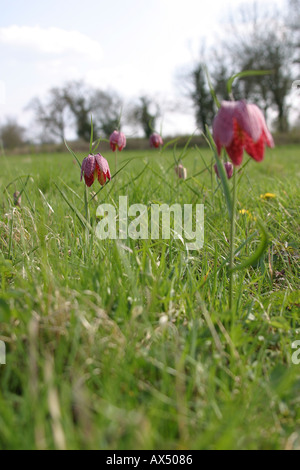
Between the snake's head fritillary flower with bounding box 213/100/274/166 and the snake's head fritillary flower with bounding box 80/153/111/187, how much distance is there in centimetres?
58

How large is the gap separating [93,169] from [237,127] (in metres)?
0.62

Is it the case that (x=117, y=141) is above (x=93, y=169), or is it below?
above

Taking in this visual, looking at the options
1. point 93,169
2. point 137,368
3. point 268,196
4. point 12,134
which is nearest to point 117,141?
point 93,169

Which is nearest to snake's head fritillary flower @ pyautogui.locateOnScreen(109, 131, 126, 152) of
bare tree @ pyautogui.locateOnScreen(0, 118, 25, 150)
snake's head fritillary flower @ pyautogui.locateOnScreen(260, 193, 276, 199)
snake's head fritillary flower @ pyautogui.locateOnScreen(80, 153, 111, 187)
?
snake's head fritillary flower @ pyautogui.locateOnScreen(80, 153, 111, 187)

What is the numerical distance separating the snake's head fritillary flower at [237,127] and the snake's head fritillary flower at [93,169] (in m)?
0.58

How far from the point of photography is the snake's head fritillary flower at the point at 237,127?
0.80 meters

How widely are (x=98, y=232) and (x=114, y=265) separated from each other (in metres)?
0.28

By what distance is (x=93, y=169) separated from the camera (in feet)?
4.36

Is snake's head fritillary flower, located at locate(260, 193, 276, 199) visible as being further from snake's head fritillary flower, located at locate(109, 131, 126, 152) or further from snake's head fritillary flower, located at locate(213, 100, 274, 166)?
snake's head fritillary flower, located at locate(213, 100, 274, 166)

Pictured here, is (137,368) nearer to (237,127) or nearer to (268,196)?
(237,127)

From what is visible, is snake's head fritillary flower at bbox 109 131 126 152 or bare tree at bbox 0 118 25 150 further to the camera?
bare tree at bbox 0 118 25 150

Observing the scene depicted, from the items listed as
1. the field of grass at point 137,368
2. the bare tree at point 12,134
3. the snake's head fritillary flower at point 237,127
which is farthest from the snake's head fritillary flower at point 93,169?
the bare tree at point 12,134

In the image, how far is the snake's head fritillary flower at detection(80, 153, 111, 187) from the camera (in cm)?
132

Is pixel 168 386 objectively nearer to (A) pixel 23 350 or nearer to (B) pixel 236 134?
(A) pixel 23 350
